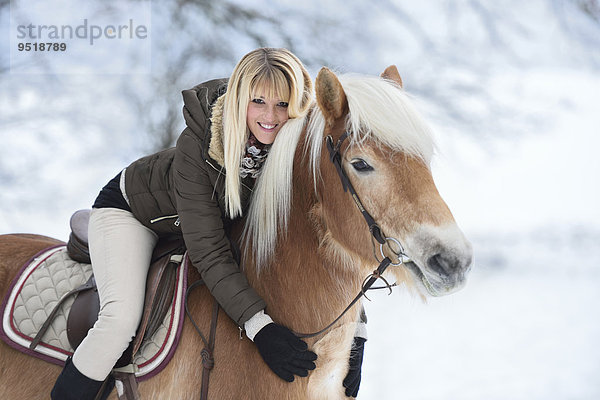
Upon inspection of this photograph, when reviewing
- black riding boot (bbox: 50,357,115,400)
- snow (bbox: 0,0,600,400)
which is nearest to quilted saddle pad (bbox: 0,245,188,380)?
black riding boot (bbox: 50,357,115,400)

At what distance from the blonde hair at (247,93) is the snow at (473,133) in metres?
3.36

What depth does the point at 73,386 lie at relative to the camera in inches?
56.1

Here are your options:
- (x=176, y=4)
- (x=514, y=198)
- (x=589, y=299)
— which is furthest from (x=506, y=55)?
(x=176, y=4)

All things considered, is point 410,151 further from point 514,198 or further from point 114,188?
point 514,198

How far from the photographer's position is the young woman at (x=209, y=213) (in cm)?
137

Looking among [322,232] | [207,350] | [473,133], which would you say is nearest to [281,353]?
[207,350]

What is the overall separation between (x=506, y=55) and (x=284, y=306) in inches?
193

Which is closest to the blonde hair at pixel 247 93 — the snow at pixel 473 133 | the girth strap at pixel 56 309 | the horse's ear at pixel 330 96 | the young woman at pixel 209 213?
the young woman at pixel 209 213

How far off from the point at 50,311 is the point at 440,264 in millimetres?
1311

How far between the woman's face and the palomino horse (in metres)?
0.05

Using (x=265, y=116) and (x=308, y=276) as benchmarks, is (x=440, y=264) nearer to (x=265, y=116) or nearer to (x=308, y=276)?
(x=308, y=276)

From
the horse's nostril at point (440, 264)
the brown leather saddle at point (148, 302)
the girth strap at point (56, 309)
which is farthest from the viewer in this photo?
the girth strap at point (56, 309)

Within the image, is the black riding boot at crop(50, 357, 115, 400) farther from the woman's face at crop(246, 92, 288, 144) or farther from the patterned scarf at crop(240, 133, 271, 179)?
the woman's face at crop(246, 92, 288, 144)

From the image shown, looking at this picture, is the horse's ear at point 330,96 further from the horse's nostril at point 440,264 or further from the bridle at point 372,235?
the horse's nostril at point 440,264
